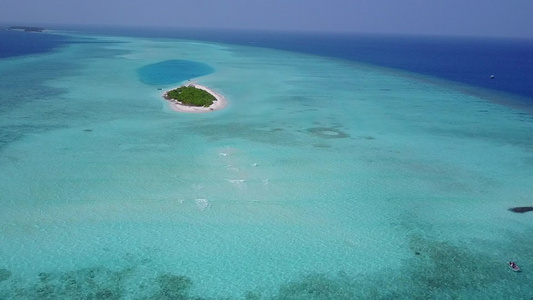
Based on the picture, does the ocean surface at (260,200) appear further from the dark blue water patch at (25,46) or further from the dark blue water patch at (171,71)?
the dark blue water patch at (25,46)

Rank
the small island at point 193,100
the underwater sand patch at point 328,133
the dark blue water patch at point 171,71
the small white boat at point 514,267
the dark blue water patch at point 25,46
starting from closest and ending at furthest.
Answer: the small white boat at point 514,267, the underwater sand patch at point 328,133, the small island at point 193,100, the dark blue water patch at point 171,71, the dark blue water patch at point 25,46

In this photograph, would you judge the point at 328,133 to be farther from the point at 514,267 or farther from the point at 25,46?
the point at 25,46

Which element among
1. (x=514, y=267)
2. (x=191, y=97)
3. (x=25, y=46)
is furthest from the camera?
(x=25, y=46)

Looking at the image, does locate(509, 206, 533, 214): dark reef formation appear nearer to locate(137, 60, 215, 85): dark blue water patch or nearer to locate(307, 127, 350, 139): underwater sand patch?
locate(307, 127, 350, 139): underwater sand patch

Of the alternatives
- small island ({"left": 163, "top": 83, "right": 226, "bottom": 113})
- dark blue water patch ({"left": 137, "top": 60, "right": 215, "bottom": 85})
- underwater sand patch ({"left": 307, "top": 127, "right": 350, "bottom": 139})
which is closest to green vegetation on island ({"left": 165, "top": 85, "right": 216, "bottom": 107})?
small island ({"left": 163, "top": 83, "right": 226, "bottom": 113})

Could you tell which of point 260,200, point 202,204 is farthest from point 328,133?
point 202,204

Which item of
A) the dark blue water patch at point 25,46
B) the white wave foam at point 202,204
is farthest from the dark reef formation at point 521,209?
the dark blue water patch at point 25,46
